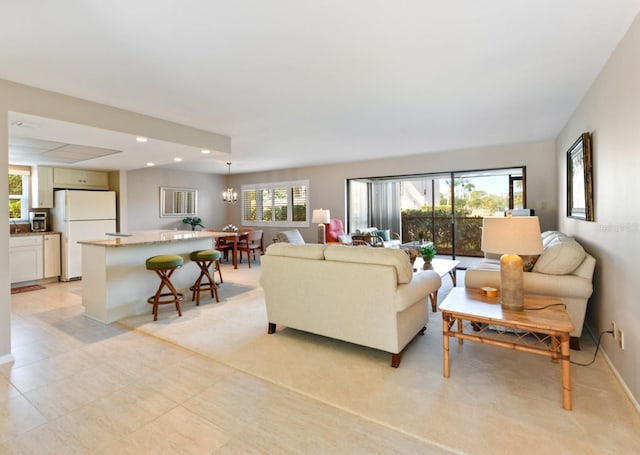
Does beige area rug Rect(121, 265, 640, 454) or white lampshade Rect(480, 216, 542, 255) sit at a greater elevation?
white lampshade Rect(480, 216, 542, 255)

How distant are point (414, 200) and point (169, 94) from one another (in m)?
6.89

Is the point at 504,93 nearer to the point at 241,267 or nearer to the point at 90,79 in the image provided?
the point at 90,79

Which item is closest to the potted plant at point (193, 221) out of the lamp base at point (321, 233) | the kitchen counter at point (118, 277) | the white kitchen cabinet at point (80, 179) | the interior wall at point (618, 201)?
the white kitchen cabinet at point (80, 179)

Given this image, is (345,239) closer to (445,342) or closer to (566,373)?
(445,342)

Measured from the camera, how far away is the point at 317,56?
2.39 meters

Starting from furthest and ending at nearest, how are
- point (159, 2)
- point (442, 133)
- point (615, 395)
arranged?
point (442, 133), point (615, 395), point (159, 2)

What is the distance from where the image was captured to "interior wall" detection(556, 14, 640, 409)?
6.47 ft

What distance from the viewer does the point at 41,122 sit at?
121 inches

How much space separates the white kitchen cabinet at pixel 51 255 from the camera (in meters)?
5.58

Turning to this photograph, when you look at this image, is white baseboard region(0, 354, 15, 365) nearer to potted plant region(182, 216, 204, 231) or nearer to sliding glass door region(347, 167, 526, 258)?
potted plant region(182, 216, 204, 231)

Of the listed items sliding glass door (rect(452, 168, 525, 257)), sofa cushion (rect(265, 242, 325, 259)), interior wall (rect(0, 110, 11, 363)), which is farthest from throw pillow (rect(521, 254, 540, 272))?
interior wall (rect(0, 110, 11, 363))

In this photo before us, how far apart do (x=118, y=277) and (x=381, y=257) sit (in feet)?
10.1

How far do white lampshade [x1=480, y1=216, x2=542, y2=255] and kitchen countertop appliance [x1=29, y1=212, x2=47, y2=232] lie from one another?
7142 millimetres

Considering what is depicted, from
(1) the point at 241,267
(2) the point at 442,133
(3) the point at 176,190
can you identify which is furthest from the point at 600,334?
(3) the point at 176,190
